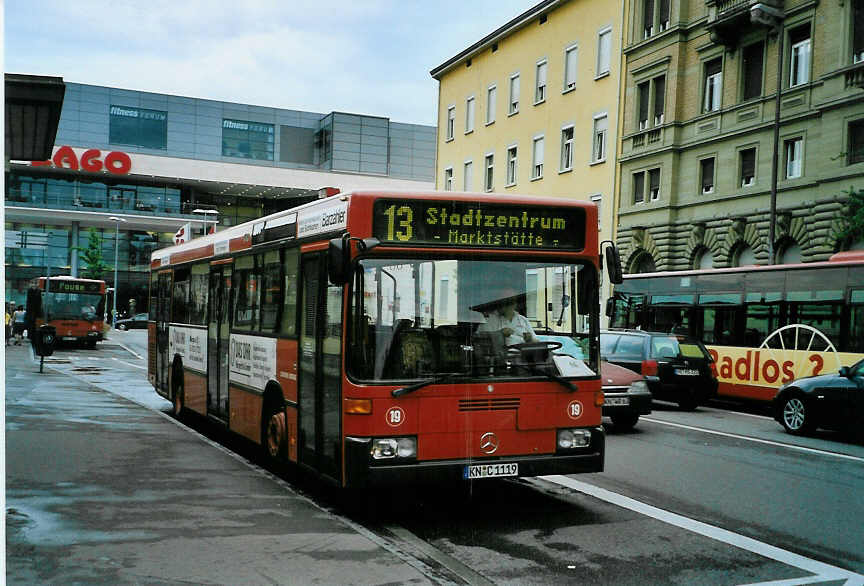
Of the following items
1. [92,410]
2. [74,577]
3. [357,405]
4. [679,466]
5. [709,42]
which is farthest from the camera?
[709,42]

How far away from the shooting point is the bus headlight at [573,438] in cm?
761

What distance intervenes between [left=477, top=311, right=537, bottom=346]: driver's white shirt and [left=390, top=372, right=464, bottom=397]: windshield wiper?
43 cm

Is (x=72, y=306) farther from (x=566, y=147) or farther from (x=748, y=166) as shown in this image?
(x=748, y=166)

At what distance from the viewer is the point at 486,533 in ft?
23.3

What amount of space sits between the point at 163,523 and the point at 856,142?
24.7 metres

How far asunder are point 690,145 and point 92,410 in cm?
2459

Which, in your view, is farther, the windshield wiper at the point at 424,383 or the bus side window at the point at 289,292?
the bus side window at the point at 289,292

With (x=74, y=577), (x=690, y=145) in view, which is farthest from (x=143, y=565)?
(x=690, y=145)

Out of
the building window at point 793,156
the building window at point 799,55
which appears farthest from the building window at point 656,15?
the building window at point 793,156

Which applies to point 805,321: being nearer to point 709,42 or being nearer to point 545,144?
point 709,42

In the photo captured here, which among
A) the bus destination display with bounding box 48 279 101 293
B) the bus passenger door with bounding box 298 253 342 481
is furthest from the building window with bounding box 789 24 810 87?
the bus destination display with bounding box 48 279 101 293

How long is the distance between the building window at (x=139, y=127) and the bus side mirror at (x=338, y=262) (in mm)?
69534

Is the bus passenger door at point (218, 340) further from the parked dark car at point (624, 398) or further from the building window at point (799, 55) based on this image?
the building window at point (799, 55)

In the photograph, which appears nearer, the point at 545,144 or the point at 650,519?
the point at 650,519
